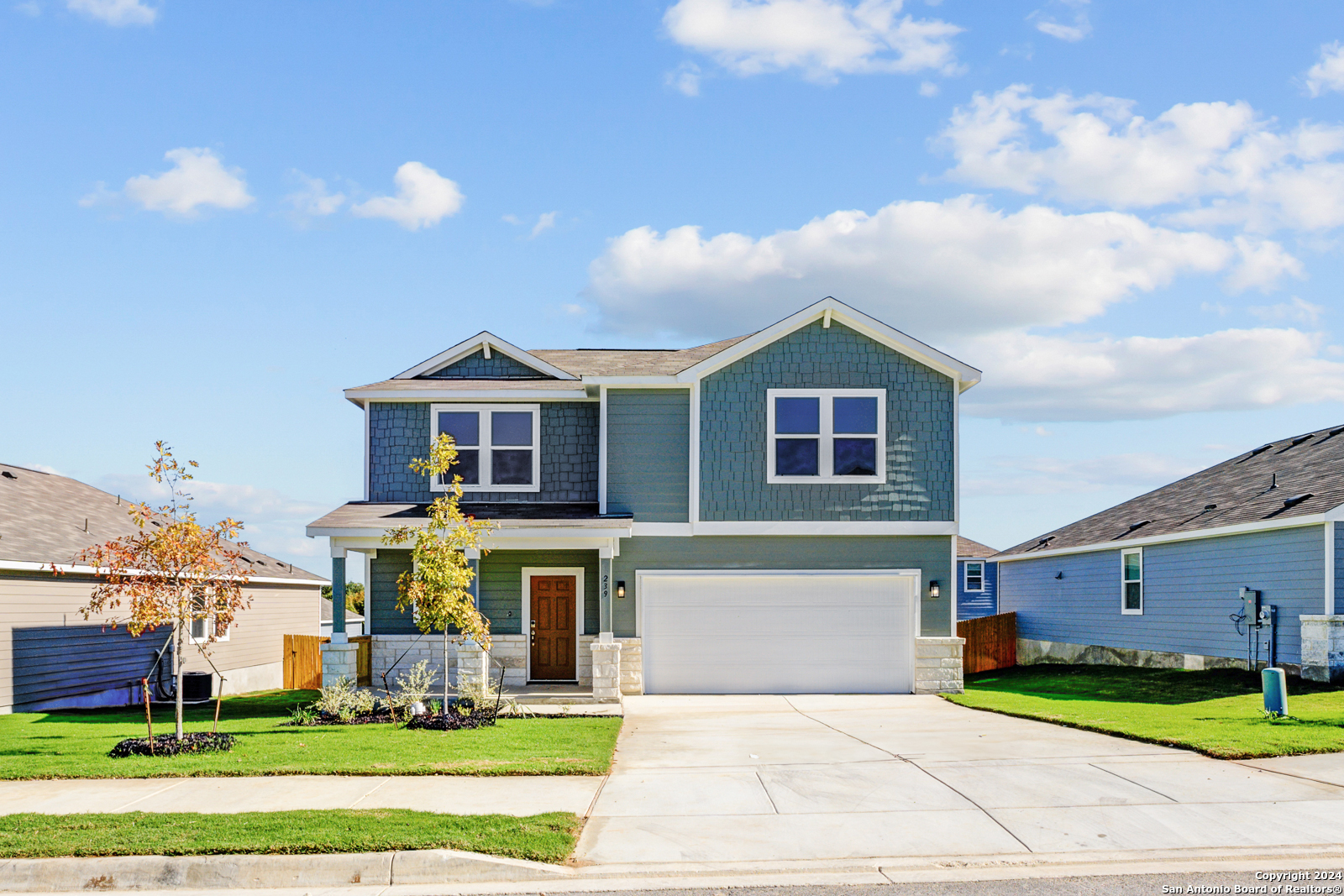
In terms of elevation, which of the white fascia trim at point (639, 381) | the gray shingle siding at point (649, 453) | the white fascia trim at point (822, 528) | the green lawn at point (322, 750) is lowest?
the green lawn at point (322, 750)

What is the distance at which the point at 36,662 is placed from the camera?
1834 centimetres

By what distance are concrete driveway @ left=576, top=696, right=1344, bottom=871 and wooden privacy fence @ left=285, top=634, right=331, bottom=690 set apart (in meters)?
14.0

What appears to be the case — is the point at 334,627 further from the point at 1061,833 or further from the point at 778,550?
the point at 1061,833

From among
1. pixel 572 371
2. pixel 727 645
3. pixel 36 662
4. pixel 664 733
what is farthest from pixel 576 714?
pixel 36 662

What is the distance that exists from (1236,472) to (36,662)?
25.8m

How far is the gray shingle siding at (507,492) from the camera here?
2092 cm

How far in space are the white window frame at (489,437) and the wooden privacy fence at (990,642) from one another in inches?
539

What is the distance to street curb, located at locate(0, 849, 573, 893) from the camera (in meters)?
7.77

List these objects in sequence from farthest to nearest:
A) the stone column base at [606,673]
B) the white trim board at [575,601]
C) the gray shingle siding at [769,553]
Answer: the white trim board at [575,601] → the gray shingle siding at [769,553] → the stone column base at [606,673]

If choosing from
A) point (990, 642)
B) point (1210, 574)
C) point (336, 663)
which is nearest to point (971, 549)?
point (990, 642)

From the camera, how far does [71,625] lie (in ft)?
63.8

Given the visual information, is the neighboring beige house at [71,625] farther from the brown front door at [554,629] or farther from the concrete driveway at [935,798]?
the concrete driveway at [935,798]

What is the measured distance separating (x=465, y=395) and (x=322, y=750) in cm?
938

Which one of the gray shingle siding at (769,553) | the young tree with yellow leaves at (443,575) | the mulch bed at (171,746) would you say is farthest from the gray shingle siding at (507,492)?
the mulch bed at (171,746)
